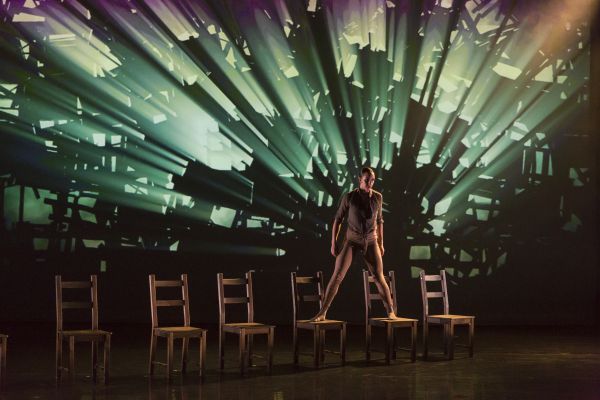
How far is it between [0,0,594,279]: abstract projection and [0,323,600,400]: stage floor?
1.57m

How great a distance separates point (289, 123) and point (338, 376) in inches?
154

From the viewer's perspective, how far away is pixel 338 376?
5820 millimetres

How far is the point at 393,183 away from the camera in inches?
373

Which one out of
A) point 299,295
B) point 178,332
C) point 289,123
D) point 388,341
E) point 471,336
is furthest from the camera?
point 289,123

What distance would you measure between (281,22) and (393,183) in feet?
6.62

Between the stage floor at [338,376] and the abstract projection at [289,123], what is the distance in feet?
5.15

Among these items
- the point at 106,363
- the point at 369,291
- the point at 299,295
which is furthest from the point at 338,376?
the point at 106,363

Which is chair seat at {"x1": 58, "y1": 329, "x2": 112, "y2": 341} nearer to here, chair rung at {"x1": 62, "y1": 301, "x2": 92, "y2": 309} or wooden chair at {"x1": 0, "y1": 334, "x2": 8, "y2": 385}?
chair rung at {"x1": 62, "y1": 301, "x2": 92, "y2": 309}

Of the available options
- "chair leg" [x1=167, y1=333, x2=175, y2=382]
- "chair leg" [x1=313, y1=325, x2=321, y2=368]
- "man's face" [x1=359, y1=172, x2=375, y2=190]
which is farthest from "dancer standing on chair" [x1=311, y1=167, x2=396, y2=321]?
"chair leg" [x1=167, y1=333, x2=175, y2=382]

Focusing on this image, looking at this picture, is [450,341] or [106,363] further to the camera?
[450,341]

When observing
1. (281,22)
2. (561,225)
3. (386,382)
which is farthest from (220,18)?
(386,382)

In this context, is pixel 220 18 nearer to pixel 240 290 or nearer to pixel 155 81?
pixel 155 81

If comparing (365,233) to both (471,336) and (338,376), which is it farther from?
(338,376)

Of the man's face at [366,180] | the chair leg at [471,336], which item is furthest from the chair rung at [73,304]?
the chair leg at [471,336]
